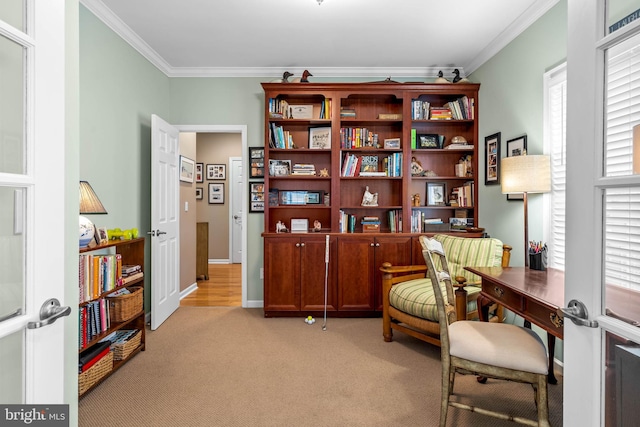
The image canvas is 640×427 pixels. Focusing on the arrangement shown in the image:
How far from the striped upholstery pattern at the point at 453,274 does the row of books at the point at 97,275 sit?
220 cm

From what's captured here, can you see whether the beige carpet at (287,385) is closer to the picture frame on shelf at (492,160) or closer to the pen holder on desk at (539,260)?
the pen holder on desk at (539,260)

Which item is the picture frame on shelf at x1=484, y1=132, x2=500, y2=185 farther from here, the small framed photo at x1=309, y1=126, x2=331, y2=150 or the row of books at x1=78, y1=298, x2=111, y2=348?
the row of books at x1=78, y1=298, x2=111, y2=348

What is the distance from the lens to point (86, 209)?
7.42 feet

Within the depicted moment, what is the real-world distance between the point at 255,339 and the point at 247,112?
98.9 inches

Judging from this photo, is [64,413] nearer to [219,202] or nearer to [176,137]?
[176,137]

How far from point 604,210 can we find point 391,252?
9.41 feet

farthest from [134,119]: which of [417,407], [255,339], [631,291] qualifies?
[631,291]

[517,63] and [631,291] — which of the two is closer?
[631,291]

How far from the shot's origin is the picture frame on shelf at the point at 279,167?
3.92 metres

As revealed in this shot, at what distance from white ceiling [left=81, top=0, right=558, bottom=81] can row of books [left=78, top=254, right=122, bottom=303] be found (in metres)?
1.94

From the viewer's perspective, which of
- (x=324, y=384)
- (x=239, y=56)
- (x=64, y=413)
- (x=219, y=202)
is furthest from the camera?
(x=219, y=202)

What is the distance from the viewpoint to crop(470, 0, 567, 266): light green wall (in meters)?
2.66

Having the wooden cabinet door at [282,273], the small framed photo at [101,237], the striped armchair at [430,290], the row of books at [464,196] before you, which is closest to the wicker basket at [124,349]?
the small framed photo at [101,237]

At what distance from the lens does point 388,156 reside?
4.00 m
